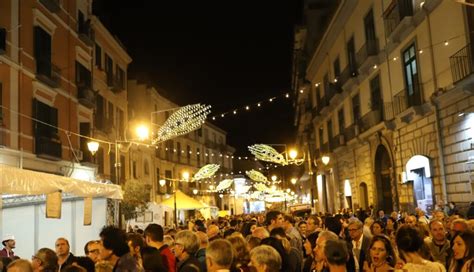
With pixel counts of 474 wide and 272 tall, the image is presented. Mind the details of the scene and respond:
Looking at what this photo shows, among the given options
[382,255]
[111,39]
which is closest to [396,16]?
[382,255]

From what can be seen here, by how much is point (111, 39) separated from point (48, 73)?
9583mm

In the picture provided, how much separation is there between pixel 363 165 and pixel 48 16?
1643 centimetres

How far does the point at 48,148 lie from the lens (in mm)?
21375

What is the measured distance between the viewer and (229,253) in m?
4.54

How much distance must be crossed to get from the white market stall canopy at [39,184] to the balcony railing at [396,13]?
470 inches

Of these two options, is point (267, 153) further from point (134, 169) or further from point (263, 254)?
point (263, 254)

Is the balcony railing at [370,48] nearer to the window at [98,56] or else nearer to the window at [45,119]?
the window at [45,119]

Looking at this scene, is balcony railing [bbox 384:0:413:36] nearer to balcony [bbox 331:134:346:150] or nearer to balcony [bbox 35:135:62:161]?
balcony [bbox 331:134:346:150]

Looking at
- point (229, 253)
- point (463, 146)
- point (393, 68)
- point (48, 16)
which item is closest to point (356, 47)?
point (393, 68)

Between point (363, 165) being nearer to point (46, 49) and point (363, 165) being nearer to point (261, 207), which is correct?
point (46, 49)

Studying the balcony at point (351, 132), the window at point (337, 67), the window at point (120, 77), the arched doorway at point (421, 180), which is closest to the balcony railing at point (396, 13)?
the arched doorway at point (421, 180)

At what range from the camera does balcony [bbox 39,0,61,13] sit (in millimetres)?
21844

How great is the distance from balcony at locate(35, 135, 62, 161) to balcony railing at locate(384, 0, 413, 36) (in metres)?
13.9

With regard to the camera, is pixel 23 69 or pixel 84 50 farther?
pixel 84 50
